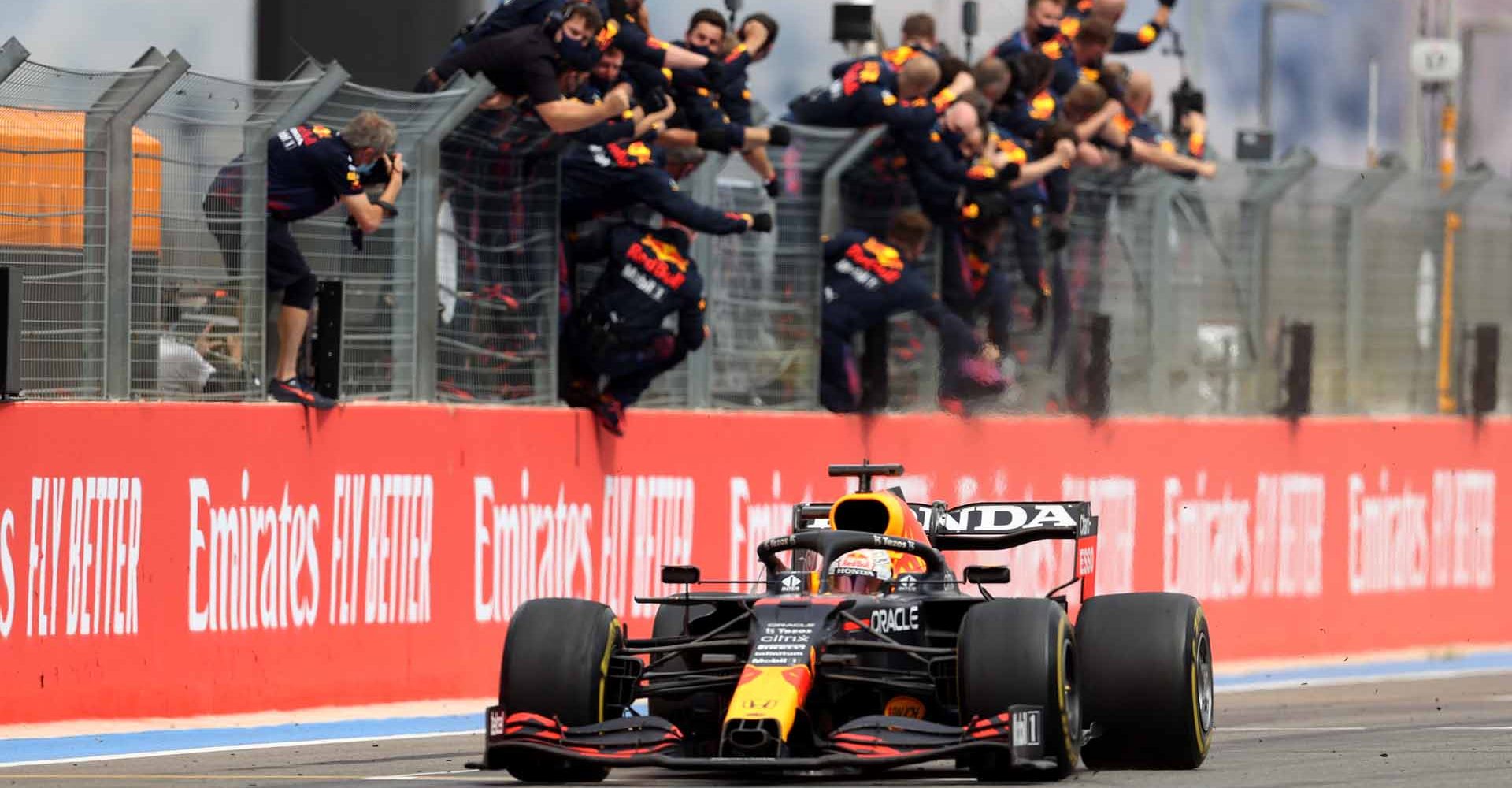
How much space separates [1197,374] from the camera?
21.5 metres

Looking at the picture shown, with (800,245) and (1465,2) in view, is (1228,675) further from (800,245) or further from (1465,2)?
(1465,2)

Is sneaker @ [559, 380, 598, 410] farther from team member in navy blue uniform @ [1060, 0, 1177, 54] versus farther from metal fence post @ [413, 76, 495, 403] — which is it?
team member in navy blue uniform @ [1060, 0, 1177, 54]

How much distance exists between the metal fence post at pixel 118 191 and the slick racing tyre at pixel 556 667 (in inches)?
137

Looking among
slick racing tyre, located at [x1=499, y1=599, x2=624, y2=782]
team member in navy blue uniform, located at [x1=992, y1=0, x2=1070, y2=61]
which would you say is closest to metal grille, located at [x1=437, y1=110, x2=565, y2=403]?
team member in navy blue uniform, located at [x1=992, y1=0, x2=1070, y2=61]

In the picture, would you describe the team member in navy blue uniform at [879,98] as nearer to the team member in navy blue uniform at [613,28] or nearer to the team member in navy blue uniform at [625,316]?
the team member in navy blue uniform at [613,28]

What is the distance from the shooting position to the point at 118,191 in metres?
14.1

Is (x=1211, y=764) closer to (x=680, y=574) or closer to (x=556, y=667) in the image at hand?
(x=680, y=574)

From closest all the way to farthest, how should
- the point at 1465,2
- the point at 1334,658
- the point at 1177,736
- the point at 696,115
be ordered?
the point at 1177,736, the point at 696,115, the point at 1334,658, the point at 1465,2

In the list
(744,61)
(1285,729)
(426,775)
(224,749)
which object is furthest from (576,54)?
(426,775)

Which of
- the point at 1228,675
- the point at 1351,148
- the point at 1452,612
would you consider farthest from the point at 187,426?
the point at 1351,148

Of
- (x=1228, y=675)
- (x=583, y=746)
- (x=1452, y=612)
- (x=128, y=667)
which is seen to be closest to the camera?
(x=583, y=746)

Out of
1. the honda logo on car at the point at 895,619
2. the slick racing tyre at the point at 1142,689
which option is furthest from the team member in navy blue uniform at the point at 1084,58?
the honda logo on car at the point at 895,619

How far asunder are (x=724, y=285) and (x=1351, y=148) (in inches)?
430

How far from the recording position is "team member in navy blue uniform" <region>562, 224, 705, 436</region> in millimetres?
16891
